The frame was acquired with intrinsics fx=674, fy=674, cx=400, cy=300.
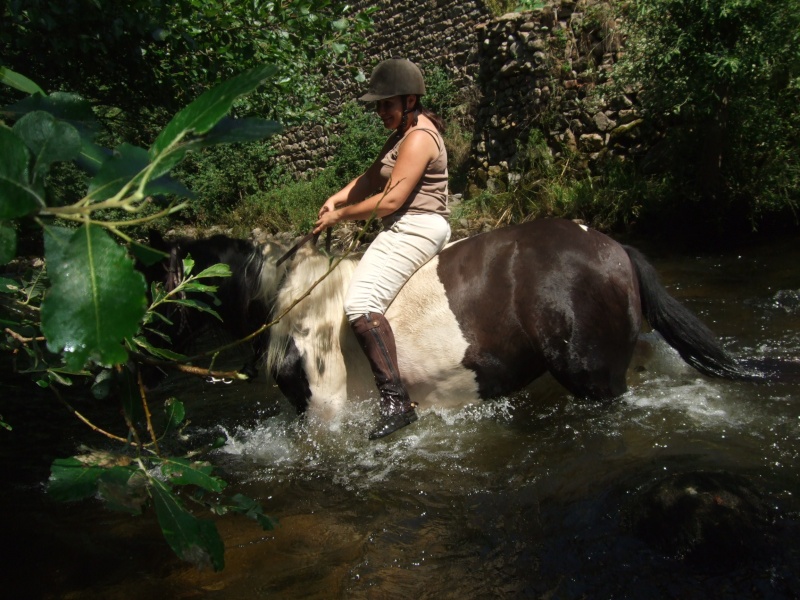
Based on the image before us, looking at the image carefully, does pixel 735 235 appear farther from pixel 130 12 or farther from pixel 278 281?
pixel 130 12

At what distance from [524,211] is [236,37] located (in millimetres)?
5832

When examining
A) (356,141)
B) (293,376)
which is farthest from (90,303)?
(356,141)

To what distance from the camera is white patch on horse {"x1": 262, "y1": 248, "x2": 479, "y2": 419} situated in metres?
3.98

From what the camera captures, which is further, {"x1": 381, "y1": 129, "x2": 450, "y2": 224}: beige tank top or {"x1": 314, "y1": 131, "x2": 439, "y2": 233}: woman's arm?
{"x1": 381, "y1": 129, "x2": 450, "y2": 224}: beige tank top

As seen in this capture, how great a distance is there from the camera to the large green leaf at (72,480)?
1.26 meters

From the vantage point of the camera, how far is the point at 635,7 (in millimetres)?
8391

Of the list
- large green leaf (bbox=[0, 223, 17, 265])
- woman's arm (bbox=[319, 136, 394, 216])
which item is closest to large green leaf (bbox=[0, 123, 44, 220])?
large green leaf (bbox=[0, 223, 17, 265])

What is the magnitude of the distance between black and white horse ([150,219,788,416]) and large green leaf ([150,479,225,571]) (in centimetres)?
278

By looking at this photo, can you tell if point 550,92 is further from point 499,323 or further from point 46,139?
point 46,139

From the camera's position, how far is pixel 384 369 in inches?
153

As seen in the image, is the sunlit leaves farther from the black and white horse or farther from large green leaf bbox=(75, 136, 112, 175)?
the black and white horse

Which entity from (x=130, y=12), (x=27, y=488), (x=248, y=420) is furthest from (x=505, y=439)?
(x=130, y=12)

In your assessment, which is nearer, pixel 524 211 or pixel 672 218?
pixel 672 218

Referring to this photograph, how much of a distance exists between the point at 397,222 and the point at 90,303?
330 centimetres
